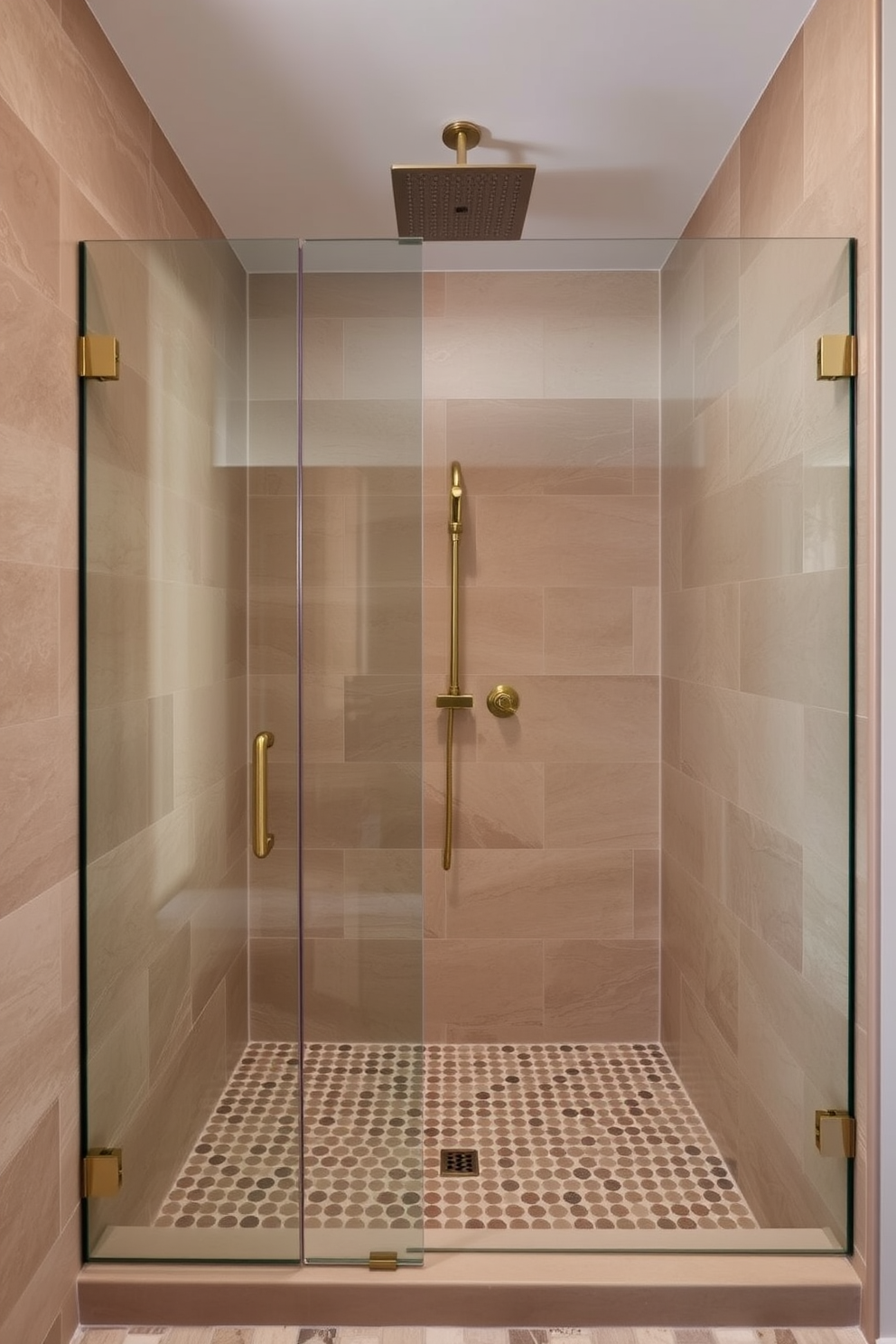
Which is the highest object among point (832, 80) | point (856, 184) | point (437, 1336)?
point (832, 80)

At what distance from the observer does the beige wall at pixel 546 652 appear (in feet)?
8.55

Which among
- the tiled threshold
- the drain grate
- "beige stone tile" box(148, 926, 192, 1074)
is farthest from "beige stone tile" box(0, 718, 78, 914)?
the drain grate

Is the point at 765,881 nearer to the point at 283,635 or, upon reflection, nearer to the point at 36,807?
the point at 283,635

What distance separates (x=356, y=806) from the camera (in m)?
1.53

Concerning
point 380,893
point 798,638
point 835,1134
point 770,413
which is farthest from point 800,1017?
point 770,413

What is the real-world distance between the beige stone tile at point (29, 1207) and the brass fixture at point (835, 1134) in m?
1.28

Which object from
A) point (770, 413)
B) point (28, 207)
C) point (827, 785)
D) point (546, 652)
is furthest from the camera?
point (546, 652)

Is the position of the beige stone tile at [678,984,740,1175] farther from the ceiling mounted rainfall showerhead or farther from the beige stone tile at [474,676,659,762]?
the ceiling mounted rainfall showerhead

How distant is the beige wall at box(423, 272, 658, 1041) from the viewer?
2.61 m

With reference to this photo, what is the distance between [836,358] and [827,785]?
2.40 feet

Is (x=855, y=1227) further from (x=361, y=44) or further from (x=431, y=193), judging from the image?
(x=361, y=44)

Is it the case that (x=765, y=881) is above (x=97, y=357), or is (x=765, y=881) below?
below

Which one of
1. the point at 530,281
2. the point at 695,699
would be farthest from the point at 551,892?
the point at 530,281

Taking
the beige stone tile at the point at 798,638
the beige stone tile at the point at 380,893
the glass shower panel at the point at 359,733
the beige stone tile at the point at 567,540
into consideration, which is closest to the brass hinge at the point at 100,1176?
the glass shower panel at the point at 359,733
